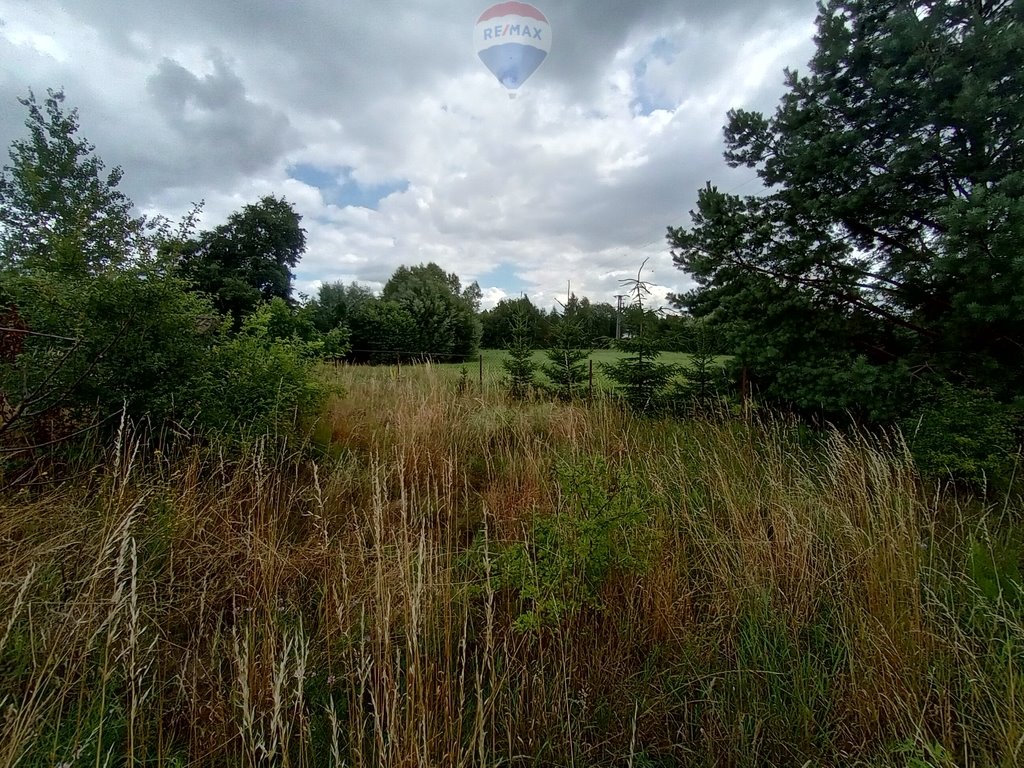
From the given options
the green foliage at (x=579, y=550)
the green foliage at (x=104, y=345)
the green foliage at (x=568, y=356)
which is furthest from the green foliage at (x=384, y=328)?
the green foliage at (x=579, y=550)

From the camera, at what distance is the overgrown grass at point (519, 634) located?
1.14m

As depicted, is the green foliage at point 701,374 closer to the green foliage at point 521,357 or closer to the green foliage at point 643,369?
the green foliage at point 643,369

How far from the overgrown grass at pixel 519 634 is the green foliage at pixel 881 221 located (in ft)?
5.29

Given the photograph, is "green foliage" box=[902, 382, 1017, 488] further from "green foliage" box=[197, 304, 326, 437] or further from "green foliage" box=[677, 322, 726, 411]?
"green foliage" box=[197, 304, 326, 437]

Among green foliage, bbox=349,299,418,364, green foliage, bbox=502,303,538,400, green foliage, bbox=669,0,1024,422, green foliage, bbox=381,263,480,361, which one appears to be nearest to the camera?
green foliage, bbox=669,0,1024,422

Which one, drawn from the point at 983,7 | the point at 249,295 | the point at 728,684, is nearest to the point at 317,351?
the point at 728,684

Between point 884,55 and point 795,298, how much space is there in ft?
6.98

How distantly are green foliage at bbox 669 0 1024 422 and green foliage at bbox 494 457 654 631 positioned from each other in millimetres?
3114

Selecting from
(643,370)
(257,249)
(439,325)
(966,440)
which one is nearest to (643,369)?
(643,370)

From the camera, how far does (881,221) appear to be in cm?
370

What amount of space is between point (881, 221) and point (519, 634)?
4904 millimetres

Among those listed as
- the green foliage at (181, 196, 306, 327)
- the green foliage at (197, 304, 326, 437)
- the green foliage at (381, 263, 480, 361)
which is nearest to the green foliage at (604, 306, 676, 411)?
the green foliage at (197, 304, 326, 437)

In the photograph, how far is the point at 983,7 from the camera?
3205mm

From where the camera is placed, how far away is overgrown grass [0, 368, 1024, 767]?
1144 millimetres
